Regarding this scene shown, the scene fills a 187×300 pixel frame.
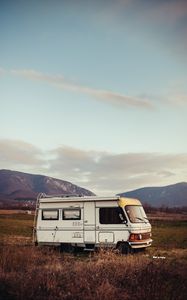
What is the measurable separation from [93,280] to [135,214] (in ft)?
29.1

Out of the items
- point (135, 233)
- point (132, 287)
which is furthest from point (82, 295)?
point (135, 233)

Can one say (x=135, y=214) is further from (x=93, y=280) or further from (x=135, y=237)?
(x=93, y=280)

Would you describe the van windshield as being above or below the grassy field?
above

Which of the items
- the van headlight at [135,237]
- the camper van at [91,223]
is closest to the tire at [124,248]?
the camper van at [91,223]

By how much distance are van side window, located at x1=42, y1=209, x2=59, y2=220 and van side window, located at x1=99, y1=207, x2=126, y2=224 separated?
2.51 meters

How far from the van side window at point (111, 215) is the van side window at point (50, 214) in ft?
8.22

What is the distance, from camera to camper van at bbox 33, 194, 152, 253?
61.2ft

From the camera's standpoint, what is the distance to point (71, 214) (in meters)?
20.2

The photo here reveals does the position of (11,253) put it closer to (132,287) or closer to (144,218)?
(132,287)

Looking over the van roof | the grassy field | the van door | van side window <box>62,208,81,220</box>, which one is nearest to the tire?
the van door

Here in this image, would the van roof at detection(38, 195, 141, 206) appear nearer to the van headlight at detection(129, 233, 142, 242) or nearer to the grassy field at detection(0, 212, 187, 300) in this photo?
the van headlight at detection(129, 233, 142, 242)

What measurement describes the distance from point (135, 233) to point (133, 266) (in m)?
6.03

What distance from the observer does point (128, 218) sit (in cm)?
1872

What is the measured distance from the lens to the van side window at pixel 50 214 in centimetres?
2072
